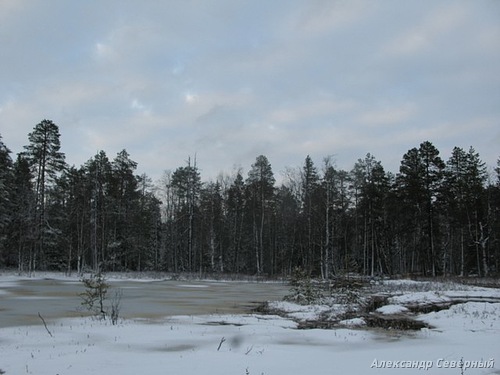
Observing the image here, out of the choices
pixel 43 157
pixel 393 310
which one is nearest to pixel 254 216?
pixel 43 157

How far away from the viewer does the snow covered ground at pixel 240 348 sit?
6820 mm

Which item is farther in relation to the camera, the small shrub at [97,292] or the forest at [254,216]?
the forest at [254,216]

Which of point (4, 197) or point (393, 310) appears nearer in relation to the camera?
point (393, 310)

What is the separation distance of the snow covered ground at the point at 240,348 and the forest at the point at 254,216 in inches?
1066

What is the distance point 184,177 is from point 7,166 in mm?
23849

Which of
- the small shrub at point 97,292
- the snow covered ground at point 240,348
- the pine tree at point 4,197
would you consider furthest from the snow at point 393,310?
the pine tree at point 4,197

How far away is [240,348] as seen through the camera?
844cm

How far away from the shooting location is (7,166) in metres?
48.1

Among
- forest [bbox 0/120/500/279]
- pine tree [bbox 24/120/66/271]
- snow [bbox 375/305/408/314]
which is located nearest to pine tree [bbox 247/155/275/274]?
forest [bbox 0/120/500/279]

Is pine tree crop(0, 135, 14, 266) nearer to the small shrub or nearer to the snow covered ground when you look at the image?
the small shrub

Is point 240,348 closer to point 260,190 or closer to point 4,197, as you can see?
point 4,197

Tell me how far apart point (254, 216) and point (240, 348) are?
4510 cm

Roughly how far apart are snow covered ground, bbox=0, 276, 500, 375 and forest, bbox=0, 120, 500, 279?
2708cm

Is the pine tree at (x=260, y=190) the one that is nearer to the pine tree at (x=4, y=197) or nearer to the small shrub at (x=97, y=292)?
the pine tree at (x=4, y=197)
